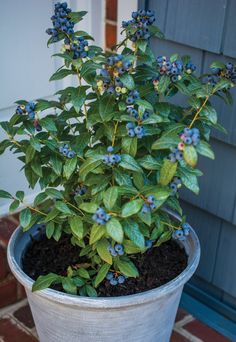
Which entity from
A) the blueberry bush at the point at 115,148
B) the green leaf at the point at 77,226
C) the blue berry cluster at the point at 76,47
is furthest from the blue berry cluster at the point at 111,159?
the blue berry cluster at the point at 76,47

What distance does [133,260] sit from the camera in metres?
1.69

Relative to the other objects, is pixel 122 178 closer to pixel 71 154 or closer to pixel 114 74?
pixel 71 154

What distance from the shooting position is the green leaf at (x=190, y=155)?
1177 mm

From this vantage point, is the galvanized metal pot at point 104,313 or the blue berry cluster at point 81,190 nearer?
the galvanized metal pot at point 104,313

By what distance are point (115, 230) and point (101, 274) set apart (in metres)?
0.28

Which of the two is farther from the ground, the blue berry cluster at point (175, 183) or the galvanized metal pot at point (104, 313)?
the blue berry cluster at point (175, 183)

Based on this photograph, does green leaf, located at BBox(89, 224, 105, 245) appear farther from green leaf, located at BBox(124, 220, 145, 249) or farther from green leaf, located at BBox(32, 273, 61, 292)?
green leaf, located at BBox(32, 273, 61, 292)

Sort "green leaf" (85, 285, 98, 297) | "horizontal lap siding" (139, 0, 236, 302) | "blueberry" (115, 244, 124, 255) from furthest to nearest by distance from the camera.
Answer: "horizontal lap siding" (139, 0, 236, 302) < "green leaf" (85, 285, 98, 297) < "blueberry" (115, 244, 124, 255)

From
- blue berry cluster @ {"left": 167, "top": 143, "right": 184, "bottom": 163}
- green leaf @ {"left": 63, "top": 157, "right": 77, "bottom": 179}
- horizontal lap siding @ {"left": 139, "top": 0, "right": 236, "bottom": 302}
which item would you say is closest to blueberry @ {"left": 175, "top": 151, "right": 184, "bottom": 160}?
blue berry cluster @ {"left": 167, "top": 143, "right": 184, "bottom": 163}

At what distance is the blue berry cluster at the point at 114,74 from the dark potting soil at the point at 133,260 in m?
0.54

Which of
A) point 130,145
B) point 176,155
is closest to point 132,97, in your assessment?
point 130,145

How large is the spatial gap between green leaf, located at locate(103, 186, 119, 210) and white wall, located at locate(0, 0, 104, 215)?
90 cm

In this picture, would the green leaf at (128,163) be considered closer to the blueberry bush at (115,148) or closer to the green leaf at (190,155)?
the blueberry bush at (115,148)

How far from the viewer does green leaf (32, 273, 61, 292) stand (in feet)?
4.80
